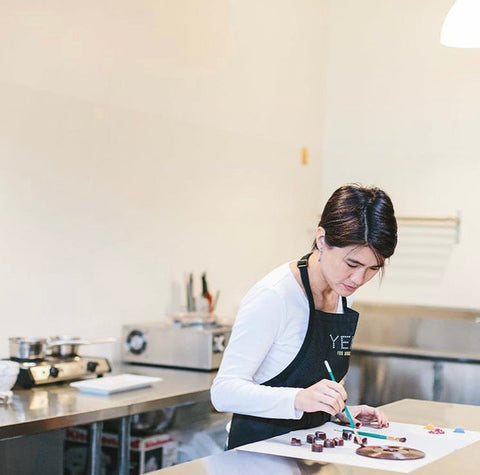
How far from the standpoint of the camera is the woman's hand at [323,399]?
6.60 feet

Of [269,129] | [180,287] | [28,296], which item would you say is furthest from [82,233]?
[269,129]

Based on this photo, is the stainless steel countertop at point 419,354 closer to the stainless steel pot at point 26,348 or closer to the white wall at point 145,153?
the white wall at point 145,153

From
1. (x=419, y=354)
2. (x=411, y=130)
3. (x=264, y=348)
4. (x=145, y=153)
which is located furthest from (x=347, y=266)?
(x=411, y=130)

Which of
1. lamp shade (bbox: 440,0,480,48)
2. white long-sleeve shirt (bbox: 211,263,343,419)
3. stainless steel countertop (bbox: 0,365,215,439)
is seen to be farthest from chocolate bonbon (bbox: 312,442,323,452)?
lamp shade (bbox: 440,0,480,48)

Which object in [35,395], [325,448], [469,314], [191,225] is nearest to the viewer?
[325,448]

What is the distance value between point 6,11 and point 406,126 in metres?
2.44

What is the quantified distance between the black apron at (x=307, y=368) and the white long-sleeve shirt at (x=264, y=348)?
2cm

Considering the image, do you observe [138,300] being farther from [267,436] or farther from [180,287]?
[267,436]

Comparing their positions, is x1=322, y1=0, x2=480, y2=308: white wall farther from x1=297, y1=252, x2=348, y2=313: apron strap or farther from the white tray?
x1=297, y1=252, x2=348, y2=313: apron strap

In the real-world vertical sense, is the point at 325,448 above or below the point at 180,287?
below

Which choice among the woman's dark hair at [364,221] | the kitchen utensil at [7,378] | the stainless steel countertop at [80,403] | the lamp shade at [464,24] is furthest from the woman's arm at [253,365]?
the lamp shade at [464,24]

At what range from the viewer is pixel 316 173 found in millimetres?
5117

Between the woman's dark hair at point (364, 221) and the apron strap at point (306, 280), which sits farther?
the apron strap at point (306, 280)

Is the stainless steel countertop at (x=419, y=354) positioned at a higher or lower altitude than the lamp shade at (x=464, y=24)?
lower
